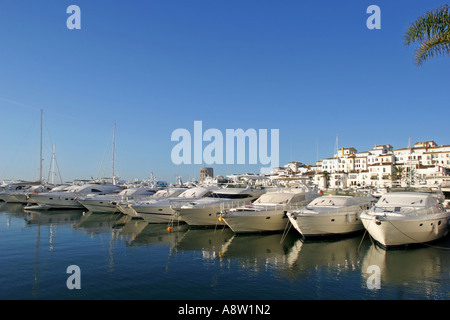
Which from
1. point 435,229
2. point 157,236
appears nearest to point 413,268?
point 435,229

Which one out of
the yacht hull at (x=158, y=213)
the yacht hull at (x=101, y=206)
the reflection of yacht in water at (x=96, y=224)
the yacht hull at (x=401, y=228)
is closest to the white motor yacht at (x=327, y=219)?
the yacht hull at (x=401, y=228)

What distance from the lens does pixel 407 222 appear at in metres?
17.2

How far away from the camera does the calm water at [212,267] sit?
37.9 feet

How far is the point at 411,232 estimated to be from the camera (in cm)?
1748

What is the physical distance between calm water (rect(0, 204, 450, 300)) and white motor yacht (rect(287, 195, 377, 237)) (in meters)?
0.97

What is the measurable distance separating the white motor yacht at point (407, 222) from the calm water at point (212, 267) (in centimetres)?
73

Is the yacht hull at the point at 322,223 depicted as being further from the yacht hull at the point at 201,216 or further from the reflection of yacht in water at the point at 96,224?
the reflection of yacht in water at the point at 96,224

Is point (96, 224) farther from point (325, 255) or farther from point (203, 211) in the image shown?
point (325, 255)

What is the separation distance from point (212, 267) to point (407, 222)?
11.5 meters

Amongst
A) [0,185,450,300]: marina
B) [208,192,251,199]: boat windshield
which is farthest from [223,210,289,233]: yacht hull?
[208,192,251,199]: boat windshield

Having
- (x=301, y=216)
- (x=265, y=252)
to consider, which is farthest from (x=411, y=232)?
(x=265, y=252)

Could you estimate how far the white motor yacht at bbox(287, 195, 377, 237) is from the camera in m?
20.4

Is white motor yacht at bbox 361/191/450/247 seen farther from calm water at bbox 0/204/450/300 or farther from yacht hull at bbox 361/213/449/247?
calm water at bbox 0/204/450/300
